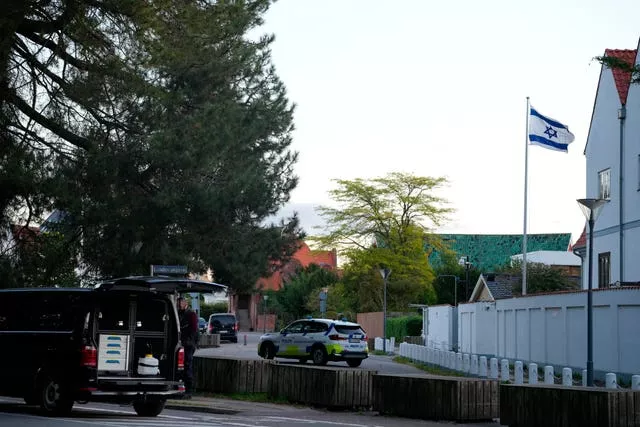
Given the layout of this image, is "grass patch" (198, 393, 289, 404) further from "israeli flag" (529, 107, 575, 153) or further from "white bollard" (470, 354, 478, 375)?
"israeli flag" (529, 107, 575, 153)

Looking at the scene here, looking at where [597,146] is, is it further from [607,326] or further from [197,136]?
[197,136]

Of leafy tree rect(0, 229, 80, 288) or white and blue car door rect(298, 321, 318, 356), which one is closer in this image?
leafy tree rect(0, 229, 80, 288)

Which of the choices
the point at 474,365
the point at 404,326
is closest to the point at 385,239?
the point at 404,326

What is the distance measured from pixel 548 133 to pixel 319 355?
1389cm

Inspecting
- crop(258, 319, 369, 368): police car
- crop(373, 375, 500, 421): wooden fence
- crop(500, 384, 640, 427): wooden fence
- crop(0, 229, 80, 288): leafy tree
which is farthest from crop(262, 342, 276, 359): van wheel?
crop(500, 384, 640, 427): wooden fence

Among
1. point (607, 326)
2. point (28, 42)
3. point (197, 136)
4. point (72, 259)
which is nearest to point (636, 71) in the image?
point (607, 326)

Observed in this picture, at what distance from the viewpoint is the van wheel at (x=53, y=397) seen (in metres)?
18.1

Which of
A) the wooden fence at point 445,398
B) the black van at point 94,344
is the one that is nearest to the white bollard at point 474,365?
the wooden fence at point 445,398

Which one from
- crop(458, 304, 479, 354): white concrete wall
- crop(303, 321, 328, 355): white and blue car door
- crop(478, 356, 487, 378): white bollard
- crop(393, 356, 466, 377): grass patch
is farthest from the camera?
crop(458, 304, 479, 354): white concrete wall

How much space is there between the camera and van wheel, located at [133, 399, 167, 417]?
19.1 m

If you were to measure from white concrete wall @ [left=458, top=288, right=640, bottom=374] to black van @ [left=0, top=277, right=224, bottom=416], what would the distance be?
13797 millimetres

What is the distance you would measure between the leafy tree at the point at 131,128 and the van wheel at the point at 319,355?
5493 mm

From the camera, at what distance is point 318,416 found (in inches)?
795

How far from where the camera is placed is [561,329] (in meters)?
33.8
